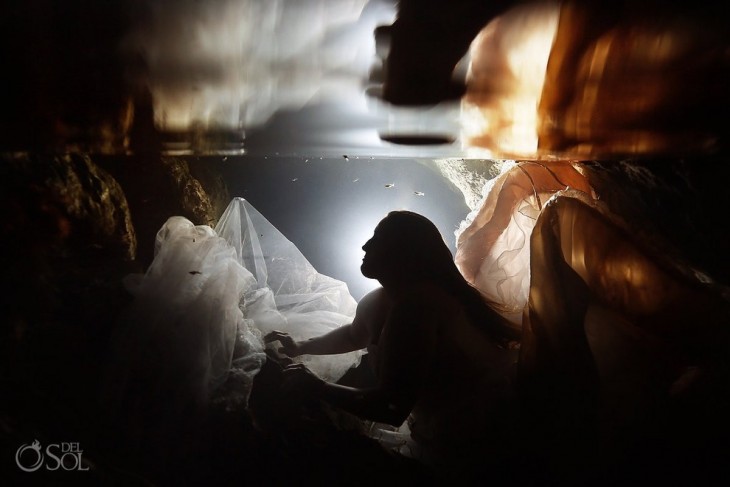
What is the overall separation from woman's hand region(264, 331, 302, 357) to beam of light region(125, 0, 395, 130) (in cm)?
126

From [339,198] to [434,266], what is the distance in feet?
8.34

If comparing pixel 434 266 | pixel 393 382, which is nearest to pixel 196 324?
pixel 393 382

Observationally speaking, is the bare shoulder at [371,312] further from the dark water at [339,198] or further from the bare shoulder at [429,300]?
the dark water at [339,198]

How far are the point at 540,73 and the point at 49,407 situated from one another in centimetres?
243

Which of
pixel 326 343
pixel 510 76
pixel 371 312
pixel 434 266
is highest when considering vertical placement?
pixel 510 76

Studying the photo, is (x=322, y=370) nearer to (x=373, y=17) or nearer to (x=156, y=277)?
(x=156, y=277)

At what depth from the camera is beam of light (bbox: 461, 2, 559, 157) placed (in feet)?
4.24

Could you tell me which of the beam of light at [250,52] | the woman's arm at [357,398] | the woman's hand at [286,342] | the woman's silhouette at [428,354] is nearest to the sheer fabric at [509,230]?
the woman's silhouette at [428,354]

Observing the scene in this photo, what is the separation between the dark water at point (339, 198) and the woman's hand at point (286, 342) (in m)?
1.80

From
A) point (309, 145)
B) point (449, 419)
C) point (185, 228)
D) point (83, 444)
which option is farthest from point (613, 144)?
point (83, 444)

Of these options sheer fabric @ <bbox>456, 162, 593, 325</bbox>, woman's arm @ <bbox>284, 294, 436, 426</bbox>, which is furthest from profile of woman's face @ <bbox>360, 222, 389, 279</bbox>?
sheer fabric @ <bbox>456, 162, 593, 325</bbox>

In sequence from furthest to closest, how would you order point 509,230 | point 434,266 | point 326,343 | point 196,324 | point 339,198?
point 339,198
point 509,230
point 326,343
point 434,266
point 196,324

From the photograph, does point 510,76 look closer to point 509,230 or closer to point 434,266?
point 434,266

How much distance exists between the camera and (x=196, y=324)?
1.74 metres
